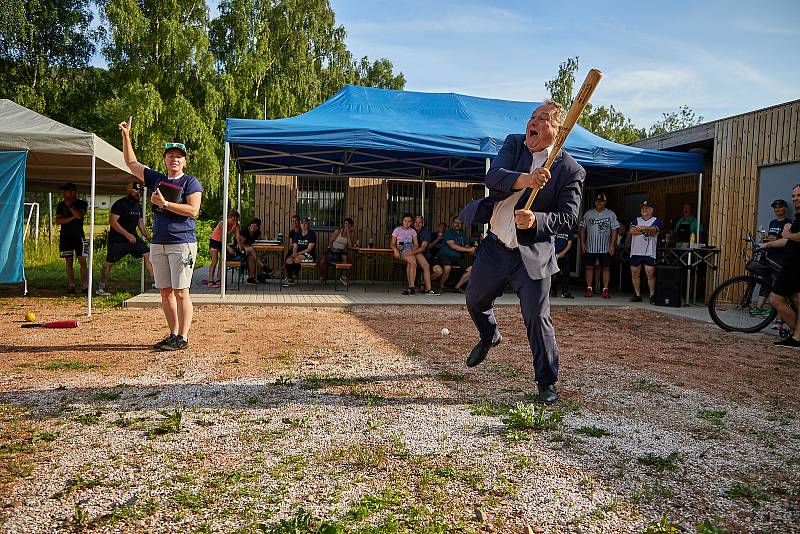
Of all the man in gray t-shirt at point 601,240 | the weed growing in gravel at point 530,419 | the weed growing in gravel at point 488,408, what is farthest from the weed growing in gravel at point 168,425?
the man in gray t-shirt at point 601,240

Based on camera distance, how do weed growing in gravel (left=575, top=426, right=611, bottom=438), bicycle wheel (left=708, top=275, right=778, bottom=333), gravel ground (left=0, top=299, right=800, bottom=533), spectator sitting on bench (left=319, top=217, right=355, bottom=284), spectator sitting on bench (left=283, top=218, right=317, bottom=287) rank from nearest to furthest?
gravel ground (left=0, top=299, right=800, bottom=533)
weed growing in gravel (left=575, top=426, right=611, bottom=438)
bicycle wheel (left=708, top=275, right=778, bottom=333)
spectator sitting on bench (left=283, top=218, right=317, bottom=287)
spectator sitting on bench (left=319, top=217, right=355, bottom=284)

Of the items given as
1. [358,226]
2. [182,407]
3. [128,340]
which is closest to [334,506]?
[182,407]

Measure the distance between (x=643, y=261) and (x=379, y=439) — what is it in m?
8.99

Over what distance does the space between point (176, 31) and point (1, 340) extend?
774 inches

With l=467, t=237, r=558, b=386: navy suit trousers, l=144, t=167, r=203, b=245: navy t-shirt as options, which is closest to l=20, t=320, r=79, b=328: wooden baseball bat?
l=144, t=167, r=203, b=245: navy t-shirt

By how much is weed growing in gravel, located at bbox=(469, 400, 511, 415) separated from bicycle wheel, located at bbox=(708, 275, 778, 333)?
4.90 m

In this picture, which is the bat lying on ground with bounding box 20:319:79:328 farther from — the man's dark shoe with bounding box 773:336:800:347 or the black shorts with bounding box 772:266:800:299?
the man's dark shoe with bounding box 773:336:800:347

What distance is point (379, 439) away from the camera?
129 inches

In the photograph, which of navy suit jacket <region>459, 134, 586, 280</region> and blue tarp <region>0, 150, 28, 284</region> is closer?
navy suit jacket <region>459, 134, 586, 280</region>

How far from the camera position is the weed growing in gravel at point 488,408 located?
387cm

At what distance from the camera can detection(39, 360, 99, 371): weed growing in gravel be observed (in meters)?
4.79

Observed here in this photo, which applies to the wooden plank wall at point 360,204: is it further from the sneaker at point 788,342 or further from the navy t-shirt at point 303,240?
the sneaker at point 788,342

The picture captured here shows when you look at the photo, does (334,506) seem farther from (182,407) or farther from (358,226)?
(358,226)

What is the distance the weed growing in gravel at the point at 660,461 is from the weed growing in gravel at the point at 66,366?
403cm
